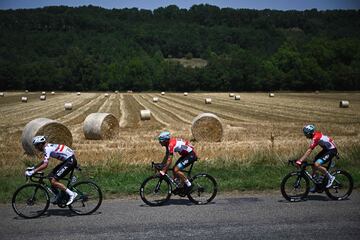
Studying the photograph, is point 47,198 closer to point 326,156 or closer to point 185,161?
point 185,161

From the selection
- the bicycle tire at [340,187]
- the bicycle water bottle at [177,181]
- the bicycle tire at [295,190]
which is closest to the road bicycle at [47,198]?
the bicycle water bottle at [177,181]

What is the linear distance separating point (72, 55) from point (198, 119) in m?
117

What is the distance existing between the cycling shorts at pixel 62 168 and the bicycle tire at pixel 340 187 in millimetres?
6232

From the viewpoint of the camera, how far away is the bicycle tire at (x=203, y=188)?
11500 millimetres

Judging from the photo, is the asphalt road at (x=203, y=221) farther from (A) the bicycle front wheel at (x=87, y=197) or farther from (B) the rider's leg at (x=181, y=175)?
(B) the rider's leg at (x=181, y=175)

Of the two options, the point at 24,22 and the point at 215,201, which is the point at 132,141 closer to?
the point at 215,201

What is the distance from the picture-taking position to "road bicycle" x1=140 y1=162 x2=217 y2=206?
1137 centimetres

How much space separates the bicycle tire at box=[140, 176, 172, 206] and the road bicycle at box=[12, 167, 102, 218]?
121cm

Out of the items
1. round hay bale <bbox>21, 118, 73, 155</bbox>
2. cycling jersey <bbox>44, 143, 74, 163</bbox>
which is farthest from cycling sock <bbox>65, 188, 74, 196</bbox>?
round hay bale <bbox>21, 118, 73, 155</bbox>

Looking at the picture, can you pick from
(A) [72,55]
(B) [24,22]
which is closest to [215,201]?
(A) [72,55]

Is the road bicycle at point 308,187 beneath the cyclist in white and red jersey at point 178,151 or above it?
beneath

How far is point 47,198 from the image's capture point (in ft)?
34.4

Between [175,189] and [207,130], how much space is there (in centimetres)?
1316

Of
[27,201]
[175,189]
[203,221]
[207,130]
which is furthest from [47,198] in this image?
[207,130]
